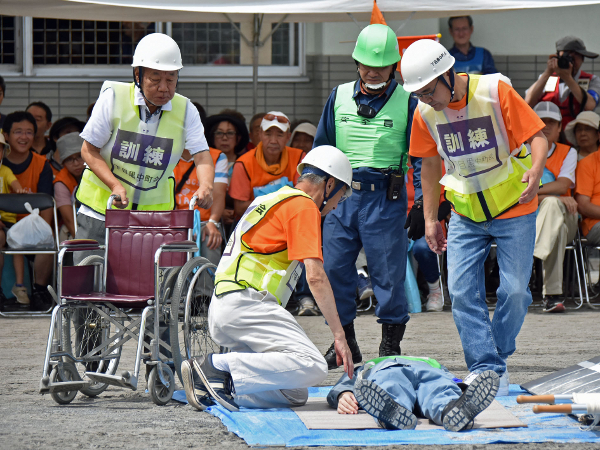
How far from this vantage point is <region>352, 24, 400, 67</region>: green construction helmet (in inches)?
209

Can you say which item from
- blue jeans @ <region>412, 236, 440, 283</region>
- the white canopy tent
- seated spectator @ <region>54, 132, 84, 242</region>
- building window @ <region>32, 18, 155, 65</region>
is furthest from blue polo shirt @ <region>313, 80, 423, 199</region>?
building window @ <region>32, 18, 155, 65</region>

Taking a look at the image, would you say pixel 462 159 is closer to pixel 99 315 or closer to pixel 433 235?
pixel 433 235

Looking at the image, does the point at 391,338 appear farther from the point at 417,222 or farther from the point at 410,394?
the point at 410,394

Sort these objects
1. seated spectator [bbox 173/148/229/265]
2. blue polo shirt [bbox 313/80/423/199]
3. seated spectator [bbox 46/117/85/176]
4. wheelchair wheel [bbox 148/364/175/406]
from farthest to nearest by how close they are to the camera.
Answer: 1. seated spectator [bbox 46/117/85/176]
2. seated spectator [bbox 173/148/229/265]
3. blue polo shirt [bbox 313/80/423/199]
4. wheelchair wheel [bbox 148/364/175/406]

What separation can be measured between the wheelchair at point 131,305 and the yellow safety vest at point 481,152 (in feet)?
4.61

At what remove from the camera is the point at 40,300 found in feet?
26.5

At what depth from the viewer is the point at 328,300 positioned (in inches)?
165

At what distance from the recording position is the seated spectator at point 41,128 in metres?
9.35

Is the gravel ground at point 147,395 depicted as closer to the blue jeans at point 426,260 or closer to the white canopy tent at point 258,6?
the blue jeans at point 426,260

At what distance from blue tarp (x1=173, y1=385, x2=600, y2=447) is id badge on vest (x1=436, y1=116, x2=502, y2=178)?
4.18ft

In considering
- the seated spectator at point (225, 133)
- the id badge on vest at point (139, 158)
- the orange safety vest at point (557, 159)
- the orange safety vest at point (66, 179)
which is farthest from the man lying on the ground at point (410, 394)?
the seated spectator at point (225, 133)

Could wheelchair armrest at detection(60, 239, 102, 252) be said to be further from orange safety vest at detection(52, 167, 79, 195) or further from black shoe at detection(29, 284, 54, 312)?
orange safety vest at detection(52, 167, 79, 195)

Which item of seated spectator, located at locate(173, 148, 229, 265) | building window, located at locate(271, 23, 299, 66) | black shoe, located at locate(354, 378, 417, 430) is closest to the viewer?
black shoe, located at locate(354, 378, 417, 430)

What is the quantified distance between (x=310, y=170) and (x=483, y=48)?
683 cm
